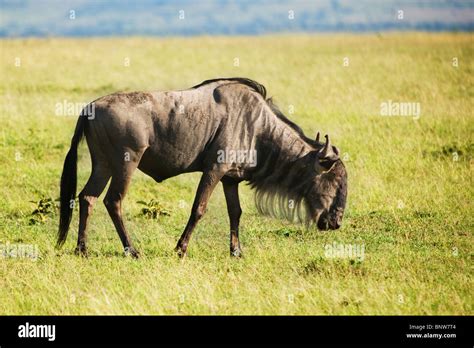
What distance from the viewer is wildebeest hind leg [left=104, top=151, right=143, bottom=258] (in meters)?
9.73

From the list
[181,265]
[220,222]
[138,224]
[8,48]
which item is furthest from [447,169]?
[8,48]

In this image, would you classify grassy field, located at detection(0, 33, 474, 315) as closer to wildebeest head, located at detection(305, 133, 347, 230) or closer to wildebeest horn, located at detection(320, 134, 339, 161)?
wildebeest head, located at detection(305, 133, 347, 230)

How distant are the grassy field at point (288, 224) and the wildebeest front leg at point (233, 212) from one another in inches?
6.8

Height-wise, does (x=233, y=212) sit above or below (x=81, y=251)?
above

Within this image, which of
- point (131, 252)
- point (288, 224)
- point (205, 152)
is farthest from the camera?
point (288, 224)

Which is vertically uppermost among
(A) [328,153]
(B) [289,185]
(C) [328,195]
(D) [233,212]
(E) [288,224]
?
(A) [328,153]

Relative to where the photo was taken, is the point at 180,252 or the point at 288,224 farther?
the point at 288,224

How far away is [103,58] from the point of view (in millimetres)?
29234

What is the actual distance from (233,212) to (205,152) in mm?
853

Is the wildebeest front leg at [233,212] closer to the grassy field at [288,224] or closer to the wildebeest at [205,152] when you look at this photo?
the wildebeest at [205,152]

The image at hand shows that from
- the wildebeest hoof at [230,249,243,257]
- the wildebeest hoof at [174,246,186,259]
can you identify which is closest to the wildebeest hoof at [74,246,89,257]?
the wildebeest hoof at [174,246,186,259]

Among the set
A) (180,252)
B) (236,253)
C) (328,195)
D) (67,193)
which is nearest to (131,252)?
(180,252)

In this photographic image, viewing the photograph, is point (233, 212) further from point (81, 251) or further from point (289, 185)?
point (81, 251)

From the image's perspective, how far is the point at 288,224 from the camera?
11.7 metres
